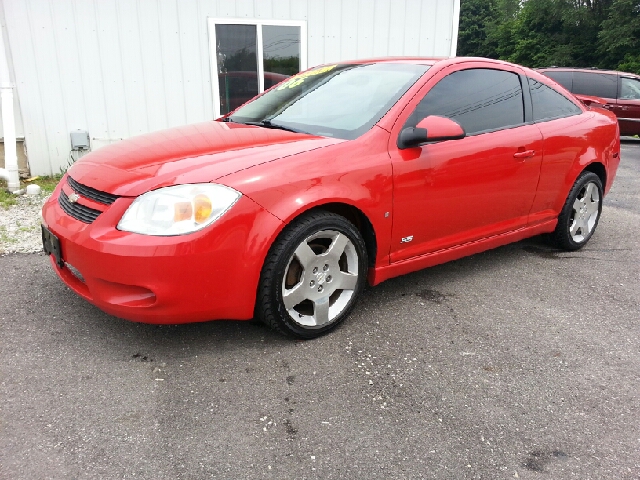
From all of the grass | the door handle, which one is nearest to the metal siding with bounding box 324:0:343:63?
the grass

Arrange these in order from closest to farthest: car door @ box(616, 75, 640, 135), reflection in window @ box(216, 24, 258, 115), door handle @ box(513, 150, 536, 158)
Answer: door handle @ box(513, 150, 536, 158)
reflection in window @ box(216, 24, 258, 115)
car door @ box(616, 75, 640, 135)

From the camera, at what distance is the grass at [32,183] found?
5618 millimetres

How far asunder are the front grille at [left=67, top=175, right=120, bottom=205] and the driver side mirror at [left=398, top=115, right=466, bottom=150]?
1.59 metres

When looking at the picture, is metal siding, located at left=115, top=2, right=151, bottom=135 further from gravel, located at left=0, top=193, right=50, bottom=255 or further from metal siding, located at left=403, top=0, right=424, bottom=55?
metal siding, located at left=403, top=0, right=424, bottom=55

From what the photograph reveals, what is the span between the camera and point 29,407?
7.70ft

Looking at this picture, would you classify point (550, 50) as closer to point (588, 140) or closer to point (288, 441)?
point (588, 140)

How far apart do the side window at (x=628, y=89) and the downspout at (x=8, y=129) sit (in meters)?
11.3

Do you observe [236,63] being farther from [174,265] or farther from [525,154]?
[174,265]

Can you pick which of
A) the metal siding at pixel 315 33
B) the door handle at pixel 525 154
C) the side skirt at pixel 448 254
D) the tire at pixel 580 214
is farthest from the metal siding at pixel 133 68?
the tire at pixel 580 214

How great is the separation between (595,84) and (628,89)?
2.15 feet

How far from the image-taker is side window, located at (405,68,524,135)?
3346mm

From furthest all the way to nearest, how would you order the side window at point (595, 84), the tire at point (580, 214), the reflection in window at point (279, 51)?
the side window at point (595, 84) < the reflection in window at point (279, 51) < the tire at point (580, 214)

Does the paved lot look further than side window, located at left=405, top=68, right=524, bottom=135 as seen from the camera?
No

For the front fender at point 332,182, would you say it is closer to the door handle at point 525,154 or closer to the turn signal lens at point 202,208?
the turn signal lens at point 202,208
